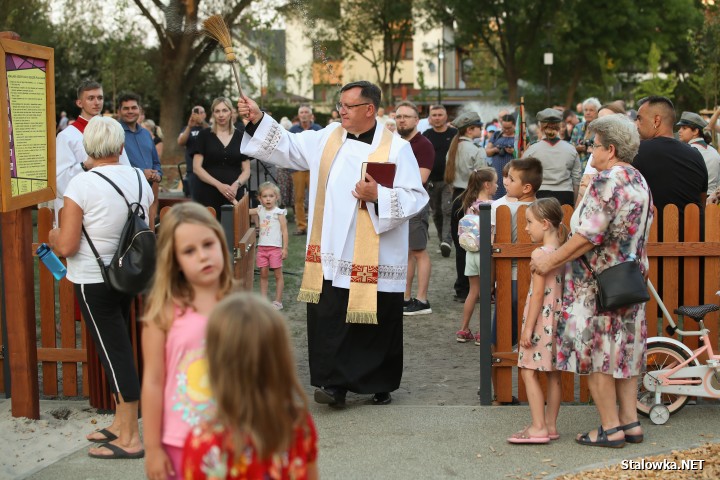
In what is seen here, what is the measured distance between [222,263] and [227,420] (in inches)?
30.8

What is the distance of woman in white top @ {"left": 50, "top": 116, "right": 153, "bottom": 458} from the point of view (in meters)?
5.41

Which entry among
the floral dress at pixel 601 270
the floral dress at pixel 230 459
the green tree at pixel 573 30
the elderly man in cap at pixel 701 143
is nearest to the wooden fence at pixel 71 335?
the floral dress at pixel 601 270

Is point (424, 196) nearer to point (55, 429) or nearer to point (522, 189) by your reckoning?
point (522, 189)

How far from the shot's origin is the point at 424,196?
22.4 feet

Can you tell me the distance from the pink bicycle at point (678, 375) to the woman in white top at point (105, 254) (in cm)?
305

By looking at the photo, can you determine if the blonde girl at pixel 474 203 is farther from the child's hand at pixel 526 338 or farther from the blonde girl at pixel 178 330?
the blonde girl at pixel 178 330

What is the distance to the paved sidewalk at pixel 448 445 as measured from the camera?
17.4ft

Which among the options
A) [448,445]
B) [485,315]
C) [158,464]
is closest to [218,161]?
[485,315]

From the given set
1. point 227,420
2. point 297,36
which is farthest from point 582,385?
point 297,36

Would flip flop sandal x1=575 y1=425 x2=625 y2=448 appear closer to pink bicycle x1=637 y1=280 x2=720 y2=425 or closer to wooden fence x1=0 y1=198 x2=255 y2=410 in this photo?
pink bicycle x1=637 y1=280 x2=720 y2=425

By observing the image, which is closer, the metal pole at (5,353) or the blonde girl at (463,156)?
the metal pole at (5,353)

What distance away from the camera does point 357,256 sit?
259 inches

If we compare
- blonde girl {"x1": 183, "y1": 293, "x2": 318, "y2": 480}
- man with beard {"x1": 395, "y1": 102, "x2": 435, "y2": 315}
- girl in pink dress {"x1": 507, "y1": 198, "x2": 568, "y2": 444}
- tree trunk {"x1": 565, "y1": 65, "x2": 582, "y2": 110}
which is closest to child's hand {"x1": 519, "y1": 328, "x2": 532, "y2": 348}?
girl in pink dress {"x1": 507, "y1": 198, "x2": 568, "y2": 444}

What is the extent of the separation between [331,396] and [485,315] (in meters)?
1.12
